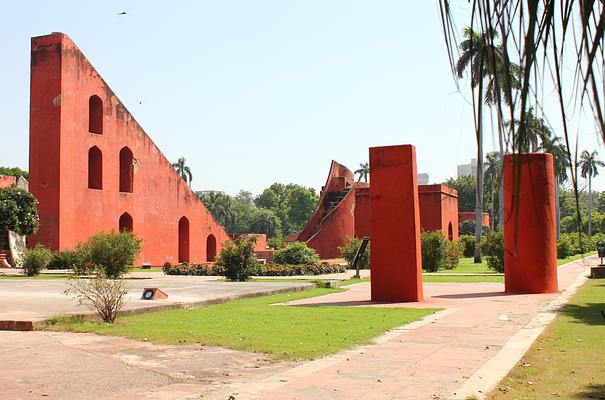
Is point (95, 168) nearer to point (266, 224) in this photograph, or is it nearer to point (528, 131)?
point (528, 131)

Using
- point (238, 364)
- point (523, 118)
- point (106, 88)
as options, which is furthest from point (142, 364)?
point (106, 88)

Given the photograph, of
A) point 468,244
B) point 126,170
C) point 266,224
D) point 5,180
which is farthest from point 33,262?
point 266,224

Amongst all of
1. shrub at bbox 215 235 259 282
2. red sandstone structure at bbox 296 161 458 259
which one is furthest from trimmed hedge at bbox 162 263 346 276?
red sandstone structure at bbox 296 161 458 259

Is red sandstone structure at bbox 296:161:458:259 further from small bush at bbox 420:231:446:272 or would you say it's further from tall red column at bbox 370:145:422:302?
tall red column at bbox 370:145:422:302

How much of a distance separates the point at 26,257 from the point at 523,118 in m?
18.9

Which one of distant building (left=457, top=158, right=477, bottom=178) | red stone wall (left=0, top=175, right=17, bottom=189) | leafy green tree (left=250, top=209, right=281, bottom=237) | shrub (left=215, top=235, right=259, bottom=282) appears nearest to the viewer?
distant building (left=457, top=158, right=477, bottom=178)

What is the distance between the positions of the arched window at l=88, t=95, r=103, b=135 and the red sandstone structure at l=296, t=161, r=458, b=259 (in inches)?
423

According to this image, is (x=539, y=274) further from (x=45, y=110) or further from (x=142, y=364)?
(x=45, y=110)

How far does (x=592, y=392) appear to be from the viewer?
4348 mm

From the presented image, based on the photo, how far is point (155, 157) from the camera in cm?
2914

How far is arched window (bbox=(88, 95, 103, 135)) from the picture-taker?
86.3 ft

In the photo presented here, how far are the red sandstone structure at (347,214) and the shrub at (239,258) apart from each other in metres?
14.4

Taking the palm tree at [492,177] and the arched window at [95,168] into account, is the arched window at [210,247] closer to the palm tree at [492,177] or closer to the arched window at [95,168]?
the arched window at [95,168]

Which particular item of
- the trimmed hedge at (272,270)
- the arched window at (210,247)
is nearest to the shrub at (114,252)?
the trimmed hedge at (272,270)
